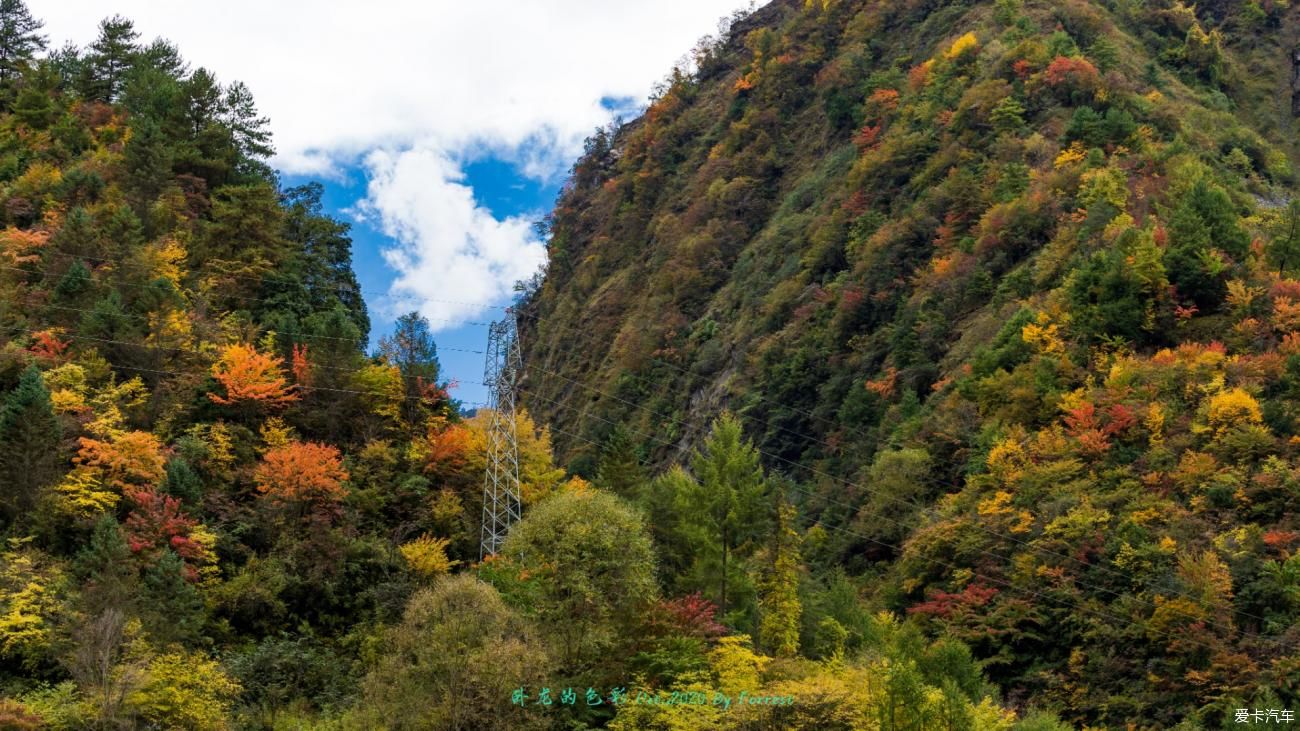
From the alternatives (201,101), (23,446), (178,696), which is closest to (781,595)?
(178,696)

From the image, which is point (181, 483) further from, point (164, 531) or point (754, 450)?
point (754, 450)

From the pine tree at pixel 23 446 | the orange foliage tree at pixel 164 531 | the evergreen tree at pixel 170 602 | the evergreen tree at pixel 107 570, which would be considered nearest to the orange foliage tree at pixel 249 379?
the orange foliage tree at pixel 164 531

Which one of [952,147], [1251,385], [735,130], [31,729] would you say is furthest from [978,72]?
[31,729]

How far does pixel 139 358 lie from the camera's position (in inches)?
1917

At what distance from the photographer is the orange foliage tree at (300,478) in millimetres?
45156

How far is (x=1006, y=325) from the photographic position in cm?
5872

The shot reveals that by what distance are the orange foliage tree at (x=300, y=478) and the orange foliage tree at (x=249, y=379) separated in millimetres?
3208

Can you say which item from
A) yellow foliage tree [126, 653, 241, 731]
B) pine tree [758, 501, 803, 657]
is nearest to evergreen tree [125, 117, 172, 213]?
yellow foliage tree [126, 653, 241, 731]

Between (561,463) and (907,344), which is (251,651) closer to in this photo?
(907,344)

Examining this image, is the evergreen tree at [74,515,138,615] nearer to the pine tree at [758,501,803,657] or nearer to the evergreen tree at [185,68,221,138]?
the pine tree at [758,501,803,657]

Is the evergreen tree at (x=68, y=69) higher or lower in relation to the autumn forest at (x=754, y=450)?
higher

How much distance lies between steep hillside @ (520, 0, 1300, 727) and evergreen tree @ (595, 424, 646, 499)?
15.0 inches

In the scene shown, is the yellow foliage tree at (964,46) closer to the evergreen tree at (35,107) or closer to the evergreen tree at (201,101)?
the evergreen tree at (201,101)

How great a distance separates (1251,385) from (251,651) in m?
39.6
